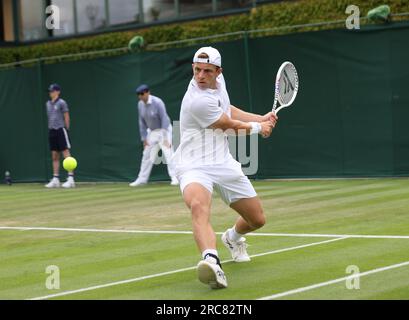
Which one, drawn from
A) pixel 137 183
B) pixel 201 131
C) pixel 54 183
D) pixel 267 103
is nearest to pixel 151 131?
pixel 137 183

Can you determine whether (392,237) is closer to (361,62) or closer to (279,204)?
(279,204)

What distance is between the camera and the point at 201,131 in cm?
763

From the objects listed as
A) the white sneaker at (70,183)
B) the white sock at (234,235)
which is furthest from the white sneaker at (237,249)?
the white sneaker at (70,183)

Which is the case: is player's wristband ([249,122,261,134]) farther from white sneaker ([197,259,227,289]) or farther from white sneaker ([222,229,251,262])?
white sneaker ([197,259,227,289])

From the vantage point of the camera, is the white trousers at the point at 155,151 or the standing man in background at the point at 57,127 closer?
the white trousers at the point at 155,151

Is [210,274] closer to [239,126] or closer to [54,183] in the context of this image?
[239,126]

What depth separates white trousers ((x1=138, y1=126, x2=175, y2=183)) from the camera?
18281mm

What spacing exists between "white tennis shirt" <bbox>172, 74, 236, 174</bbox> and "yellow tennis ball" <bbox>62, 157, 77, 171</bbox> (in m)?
11.7

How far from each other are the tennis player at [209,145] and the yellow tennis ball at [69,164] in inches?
457

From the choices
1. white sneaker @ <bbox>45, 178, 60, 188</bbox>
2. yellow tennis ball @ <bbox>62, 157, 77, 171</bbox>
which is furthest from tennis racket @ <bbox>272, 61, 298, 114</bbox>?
white sneaker @ <bbox>45, 178, 60, 188</bbox>

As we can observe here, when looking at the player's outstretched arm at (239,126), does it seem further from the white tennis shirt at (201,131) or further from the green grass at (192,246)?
the green grass at (192,246)

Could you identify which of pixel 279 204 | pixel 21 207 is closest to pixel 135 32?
pixel 21 207

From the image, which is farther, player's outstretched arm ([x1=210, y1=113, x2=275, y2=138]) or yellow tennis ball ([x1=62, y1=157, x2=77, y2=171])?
yellow tennis ball ([x1=62, y1=157, x2=77, y2=171])

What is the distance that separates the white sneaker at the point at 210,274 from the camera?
21.8 ft
